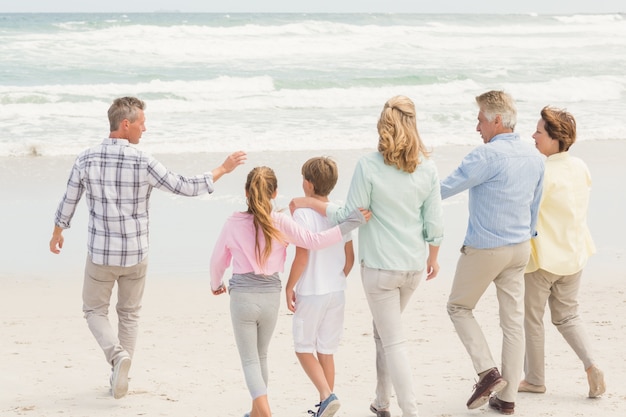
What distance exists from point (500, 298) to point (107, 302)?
1.99m

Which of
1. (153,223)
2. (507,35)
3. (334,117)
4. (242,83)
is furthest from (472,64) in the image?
(153,223)

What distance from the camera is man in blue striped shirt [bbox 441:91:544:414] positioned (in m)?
4.31

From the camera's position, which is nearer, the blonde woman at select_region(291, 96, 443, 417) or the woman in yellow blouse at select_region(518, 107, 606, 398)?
the blonde woman at select_region(291, 96, 443, 417)

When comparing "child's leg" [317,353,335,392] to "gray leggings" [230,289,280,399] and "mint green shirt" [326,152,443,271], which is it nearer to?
"gray leggings" [230,289,280,399]

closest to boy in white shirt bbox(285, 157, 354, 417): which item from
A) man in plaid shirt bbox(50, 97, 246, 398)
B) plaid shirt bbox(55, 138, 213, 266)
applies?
man in plaid shirt bbox(50, 97, 246, 398)

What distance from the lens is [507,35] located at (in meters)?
46.5

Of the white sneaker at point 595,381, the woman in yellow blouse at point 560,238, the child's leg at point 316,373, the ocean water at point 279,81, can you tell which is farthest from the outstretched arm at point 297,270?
the ocean water at point 279,81

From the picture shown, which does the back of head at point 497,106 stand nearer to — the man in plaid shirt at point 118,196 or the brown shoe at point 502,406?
the man in plaid shirt at point 118,196

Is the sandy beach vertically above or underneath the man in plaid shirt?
underneath

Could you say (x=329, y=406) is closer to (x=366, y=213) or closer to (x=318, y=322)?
(x=318, y=322)

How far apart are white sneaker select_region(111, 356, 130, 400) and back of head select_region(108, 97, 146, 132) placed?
115cm

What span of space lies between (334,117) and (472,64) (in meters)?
13.8

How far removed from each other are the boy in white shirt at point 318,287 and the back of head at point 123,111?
0.97 m

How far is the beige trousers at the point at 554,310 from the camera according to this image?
460cm
